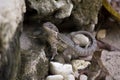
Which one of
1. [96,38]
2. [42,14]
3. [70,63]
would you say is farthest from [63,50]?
[96,38]

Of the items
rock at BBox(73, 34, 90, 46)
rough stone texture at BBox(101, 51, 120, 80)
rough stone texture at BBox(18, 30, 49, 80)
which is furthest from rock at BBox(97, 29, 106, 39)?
rough stone texture at BBox(18, 30, 49, 80)

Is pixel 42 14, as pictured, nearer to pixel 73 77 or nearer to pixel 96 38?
pixel 73 77

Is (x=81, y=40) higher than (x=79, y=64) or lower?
higher

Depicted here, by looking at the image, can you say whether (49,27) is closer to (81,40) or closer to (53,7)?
(53,7)

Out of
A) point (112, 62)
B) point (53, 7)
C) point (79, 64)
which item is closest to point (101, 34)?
point (112, 62)

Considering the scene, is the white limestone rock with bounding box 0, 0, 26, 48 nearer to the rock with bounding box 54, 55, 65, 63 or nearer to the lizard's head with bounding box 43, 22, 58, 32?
the lizard's head with bounding box 43, 22, 58, 32

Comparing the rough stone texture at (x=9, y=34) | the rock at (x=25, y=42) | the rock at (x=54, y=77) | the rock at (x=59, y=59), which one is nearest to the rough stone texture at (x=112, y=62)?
the rock at (x=59, y=59)
